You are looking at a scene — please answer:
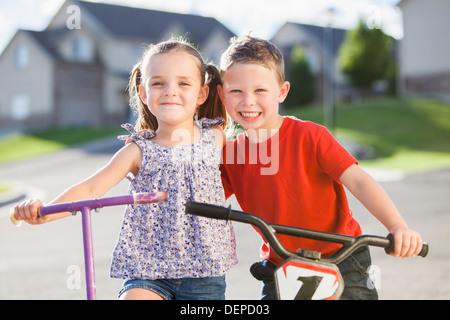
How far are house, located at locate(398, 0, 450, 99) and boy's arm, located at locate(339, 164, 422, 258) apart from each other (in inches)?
1247

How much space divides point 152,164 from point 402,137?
2238cm

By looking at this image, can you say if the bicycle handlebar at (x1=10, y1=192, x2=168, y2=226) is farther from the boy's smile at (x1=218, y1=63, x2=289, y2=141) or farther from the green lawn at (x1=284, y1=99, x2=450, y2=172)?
the green lawn at (x1=284, y1=99, x2=450, y2=172)

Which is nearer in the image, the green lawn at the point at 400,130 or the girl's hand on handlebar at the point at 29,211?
the girl's hand on handlebar at the point at 29,211

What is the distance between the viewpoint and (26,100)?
122 ft

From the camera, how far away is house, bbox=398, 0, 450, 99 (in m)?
31.5

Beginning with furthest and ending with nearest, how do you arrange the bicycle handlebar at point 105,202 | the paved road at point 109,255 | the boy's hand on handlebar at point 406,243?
the paved road at point 109,255, the boy's hand on handlebar at point 406,243, the bicycle handlebar at point 105,202

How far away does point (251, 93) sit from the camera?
2.27 meters

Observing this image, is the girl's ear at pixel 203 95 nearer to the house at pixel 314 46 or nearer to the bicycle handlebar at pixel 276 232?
the bicycle handlebar at pixel 276 232

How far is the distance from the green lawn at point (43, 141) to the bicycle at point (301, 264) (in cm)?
2352

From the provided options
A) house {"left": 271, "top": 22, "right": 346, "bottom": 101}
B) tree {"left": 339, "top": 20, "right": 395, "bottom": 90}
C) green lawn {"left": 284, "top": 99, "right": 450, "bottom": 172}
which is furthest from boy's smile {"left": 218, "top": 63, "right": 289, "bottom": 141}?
house {"left": 271, "top": 22, "right": 346, "bottom": 101}

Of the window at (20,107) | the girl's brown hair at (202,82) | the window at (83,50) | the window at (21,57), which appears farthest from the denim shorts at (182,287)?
the window at (21,57)

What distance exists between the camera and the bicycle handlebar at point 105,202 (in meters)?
1.61
